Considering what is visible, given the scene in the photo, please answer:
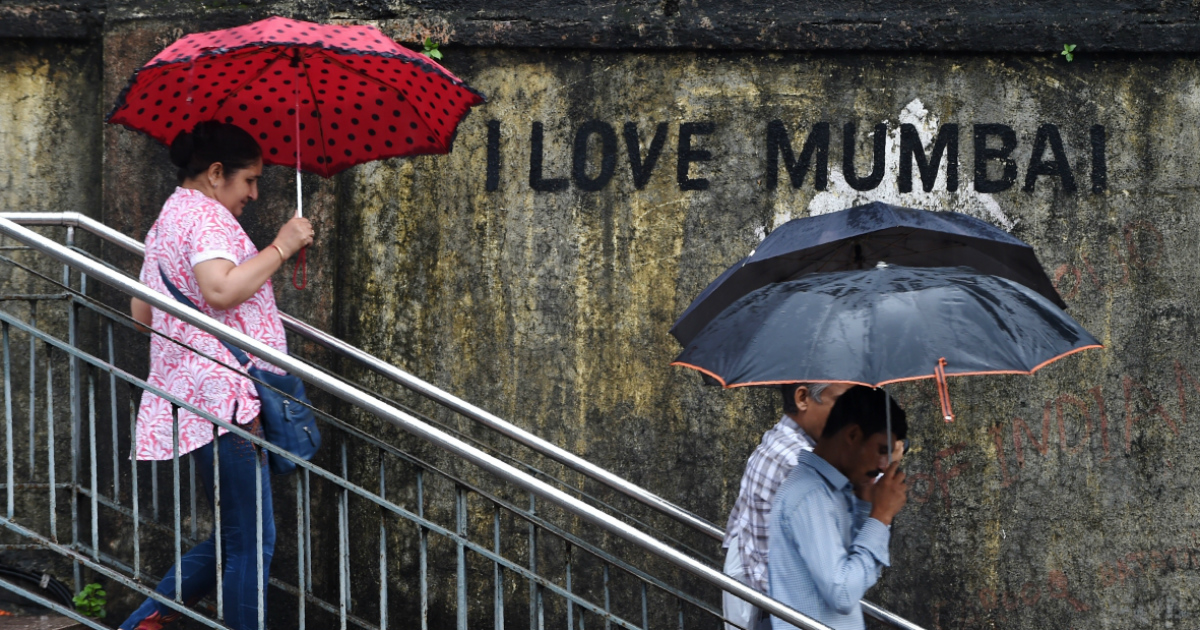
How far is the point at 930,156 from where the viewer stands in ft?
16.1

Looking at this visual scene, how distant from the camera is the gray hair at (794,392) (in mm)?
2924

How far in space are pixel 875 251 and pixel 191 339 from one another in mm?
2117

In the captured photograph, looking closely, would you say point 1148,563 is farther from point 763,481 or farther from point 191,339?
point 191,339

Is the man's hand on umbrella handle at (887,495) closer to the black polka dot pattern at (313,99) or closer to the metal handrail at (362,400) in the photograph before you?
the metal handrail at (362,400)

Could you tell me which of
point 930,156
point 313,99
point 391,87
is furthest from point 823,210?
point 313,99

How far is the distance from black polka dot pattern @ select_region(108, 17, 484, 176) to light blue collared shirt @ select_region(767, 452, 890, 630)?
1718mm

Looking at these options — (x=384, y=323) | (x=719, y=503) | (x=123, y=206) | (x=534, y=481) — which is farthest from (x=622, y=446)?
(x=123, y=206)

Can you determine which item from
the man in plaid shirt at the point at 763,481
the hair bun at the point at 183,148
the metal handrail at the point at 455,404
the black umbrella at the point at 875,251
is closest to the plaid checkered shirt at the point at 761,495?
the man in plaid shirt at the point at 763,481

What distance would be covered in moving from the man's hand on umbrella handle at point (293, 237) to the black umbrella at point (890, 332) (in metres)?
1.44

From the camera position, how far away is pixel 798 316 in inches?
97.7

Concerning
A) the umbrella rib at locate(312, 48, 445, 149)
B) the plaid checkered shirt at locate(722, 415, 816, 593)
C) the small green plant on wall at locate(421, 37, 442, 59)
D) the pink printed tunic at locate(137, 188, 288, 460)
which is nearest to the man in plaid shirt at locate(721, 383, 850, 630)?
the plaid checkered shirt at locate(722, 415, 816, 593)

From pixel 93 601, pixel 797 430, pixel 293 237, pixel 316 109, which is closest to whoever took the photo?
pixel 797 430

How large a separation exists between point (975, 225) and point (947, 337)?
2.60 feet

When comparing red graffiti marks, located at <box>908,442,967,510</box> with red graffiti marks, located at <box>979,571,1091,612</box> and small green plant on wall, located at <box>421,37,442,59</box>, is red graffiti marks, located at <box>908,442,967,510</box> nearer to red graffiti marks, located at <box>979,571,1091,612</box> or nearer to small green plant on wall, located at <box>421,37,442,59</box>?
red graffiti marks, located at <box>979,571,1091,612</box>
